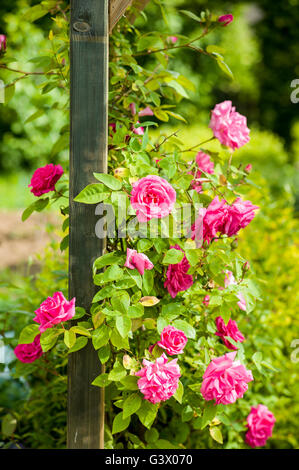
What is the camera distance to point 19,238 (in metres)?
4.84

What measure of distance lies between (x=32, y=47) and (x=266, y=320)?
4852 millimetres

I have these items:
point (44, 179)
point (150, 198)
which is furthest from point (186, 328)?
point (44, 179)

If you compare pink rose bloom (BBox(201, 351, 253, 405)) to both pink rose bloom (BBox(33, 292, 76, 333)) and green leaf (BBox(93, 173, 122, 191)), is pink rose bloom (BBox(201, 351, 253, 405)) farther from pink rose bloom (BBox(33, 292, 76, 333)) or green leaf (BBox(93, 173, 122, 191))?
green leaf (BBox(93, 173, 122, 191))

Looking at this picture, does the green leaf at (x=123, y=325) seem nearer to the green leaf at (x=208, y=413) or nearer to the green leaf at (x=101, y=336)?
the green leaf at (x=101, y=336)

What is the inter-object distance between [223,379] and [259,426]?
0.62m

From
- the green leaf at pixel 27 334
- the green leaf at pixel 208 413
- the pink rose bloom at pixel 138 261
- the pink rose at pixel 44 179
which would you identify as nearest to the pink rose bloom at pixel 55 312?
the green leaf at pixel 27 334

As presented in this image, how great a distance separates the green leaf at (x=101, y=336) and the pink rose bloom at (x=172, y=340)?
0.15m

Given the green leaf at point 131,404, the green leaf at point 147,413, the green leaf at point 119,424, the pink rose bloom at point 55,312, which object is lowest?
the green leaf at point 119,424

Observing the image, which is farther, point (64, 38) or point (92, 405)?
point (64, 38)

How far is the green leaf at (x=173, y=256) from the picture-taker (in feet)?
4.17

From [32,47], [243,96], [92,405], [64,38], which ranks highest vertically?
[243,96]

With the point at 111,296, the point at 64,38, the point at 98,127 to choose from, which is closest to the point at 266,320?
the point at 111,296
